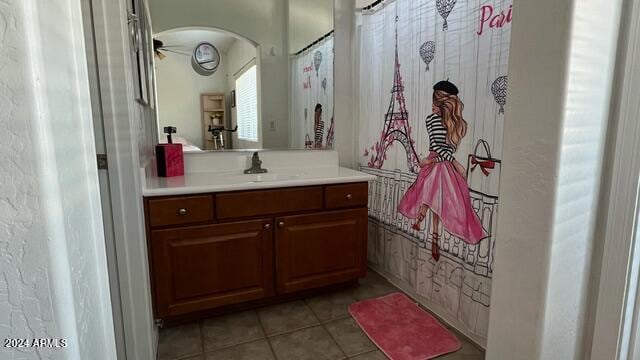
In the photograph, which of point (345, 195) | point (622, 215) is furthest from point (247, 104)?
point (622, 215)

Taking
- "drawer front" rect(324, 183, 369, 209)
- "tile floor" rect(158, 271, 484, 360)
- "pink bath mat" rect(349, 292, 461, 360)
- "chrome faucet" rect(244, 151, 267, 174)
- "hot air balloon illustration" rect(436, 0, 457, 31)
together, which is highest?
"hot air balloon illustration" rect(436, 0, 457, 31)

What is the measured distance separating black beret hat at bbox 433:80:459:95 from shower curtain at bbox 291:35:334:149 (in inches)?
37.0

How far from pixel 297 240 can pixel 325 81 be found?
1.24 metres

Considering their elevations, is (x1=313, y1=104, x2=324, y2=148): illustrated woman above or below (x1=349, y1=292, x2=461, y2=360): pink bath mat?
above

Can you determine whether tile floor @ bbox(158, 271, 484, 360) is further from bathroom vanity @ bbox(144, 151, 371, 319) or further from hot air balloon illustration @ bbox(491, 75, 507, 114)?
hot air balloon illustration @ bbox(491, 75, 507, 114)

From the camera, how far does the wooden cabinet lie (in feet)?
5.80

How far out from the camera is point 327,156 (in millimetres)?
2605

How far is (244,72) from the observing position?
2.35 metres

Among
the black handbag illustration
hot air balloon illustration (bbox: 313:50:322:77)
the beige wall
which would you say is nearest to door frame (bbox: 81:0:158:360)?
the beige wall

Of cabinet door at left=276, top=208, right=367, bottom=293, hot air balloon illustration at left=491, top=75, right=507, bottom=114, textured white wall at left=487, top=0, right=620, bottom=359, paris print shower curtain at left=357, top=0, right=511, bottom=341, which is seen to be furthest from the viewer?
cabinet door at left=276, top=208, right=367, bottom=293

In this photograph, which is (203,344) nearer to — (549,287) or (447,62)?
(549,287)

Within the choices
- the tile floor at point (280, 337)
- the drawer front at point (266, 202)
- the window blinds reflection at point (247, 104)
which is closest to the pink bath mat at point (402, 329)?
the tile floor at point (280, 337)

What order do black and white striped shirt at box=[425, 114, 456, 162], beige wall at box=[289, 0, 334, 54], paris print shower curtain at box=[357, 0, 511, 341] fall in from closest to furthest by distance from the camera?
paris print shower curtain at box=[357, 0, 511, 341], black and white striped shirt at box=[425, 114, 456, 162], beige wall at box=[289, 0, 334, 54]

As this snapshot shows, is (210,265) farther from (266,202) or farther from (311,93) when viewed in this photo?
(311,93)
